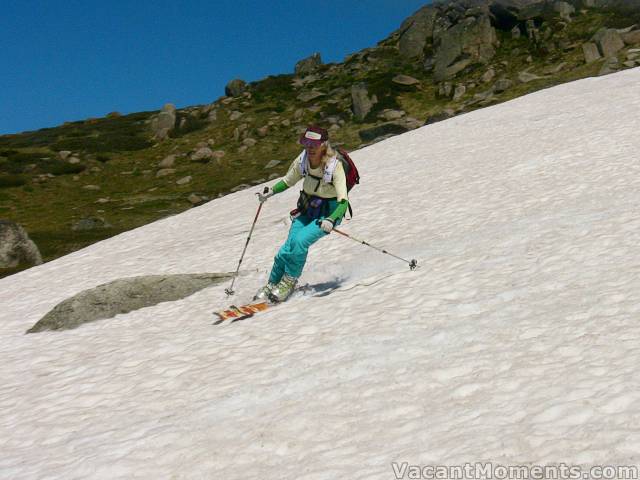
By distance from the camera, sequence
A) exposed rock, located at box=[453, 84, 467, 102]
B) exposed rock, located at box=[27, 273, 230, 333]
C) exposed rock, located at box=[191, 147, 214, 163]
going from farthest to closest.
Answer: exposed rock, located at box=[191, 147, 214, 163]
exposed rock, located at box=[453, 84, 467, 102]
exposed rock, located at box=[27, 273, 230, 333]

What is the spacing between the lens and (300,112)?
7712 cm

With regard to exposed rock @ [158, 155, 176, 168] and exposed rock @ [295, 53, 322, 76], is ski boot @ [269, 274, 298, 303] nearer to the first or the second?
exposed rock @ [158, 155, 176, 168]

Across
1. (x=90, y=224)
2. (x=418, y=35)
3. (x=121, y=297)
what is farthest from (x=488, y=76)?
(x=121, y=297)

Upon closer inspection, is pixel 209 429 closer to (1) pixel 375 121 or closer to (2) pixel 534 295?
(2) pixel 534 295

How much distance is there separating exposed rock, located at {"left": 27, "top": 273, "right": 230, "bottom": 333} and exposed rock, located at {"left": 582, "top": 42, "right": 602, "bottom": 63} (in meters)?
55.2

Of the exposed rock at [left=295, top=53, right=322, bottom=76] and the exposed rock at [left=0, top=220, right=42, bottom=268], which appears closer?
the exposed rock at [left=0, top=220, right=42, bottom=268]

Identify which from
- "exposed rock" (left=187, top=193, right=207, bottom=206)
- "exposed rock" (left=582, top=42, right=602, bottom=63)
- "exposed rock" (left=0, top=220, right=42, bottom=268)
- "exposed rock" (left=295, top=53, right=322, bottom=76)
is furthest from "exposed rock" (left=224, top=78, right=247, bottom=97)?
"exposed rock" (left=0, top=220, right=42, bottom=268)

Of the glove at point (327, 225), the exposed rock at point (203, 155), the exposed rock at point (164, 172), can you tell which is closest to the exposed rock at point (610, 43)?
the exposed rock at point (203, 155)

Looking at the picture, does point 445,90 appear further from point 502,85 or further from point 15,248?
point 15,248

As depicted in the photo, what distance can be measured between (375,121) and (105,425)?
61.6 meters

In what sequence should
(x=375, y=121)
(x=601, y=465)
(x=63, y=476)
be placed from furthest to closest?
(x=375, y=121) < (x=63, y=476) < (x=601, y=465)

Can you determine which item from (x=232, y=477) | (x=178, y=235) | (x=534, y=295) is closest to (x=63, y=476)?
(x=232, y=477)

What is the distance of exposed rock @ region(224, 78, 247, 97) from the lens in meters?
94.0

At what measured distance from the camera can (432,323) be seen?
10477mm
